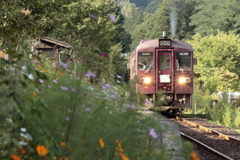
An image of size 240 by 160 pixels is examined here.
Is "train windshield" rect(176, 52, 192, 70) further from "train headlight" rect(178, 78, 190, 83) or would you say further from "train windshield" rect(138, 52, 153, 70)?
"train windshield" rect(138, 52, 153, 70)

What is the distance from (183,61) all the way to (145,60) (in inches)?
54.4

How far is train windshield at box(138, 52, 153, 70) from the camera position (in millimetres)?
Result: 13844

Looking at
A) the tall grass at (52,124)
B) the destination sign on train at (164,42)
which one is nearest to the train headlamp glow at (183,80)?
the destination sign on train at (164,42)

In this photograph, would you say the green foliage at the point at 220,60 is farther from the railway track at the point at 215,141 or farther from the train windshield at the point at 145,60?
the railway track at the point at 215,141

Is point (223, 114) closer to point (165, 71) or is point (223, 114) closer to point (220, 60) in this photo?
point (165, 71)

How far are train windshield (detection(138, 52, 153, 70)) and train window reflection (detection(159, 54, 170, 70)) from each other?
36 cm

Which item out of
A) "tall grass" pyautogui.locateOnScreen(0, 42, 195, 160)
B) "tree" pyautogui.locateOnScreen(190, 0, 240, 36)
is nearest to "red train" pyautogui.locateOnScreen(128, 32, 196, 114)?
"tall grass" pyautogui.locateOnScreen(0, 42, 195, 160)

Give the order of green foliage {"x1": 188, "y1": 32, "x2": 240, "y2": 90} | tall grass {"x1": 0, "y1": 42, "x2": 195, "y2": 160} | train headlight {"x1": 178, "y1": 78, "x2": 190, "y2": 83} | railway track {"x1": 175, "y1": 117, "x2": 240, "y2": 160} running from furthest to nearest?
green foliage {"x1": 188, "y1": 32, "x2": 240, "y2": 90} < train headlight {"x1": 178, "y1": 78, "x2": 190, "y2": 83} < railway track {"x1": 175, "y1": 117, "x2": 240, "y2": 160} < tall grass {"x1": 0, "y1": 42, "x2": 195, "y2": 160}

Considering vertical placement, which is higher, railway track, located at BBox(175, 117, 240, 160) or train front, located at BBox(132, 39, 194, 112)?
train front, located at BBox(132, 39, 194, 112)

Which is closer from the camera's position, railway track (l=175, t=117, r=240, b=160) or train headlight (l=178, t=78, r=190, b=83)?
railway track (l=175, t=117, r=240, b=160)

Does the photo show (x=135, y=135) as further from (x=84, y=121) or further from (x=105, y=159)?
(x=84, y=121)

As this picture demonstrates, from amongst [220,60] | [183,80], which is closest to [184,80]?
[183,80]

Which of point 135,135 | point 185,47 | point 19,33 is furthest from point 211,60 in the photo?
point 135,135

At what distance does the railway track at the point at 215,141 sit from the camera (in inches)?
327
